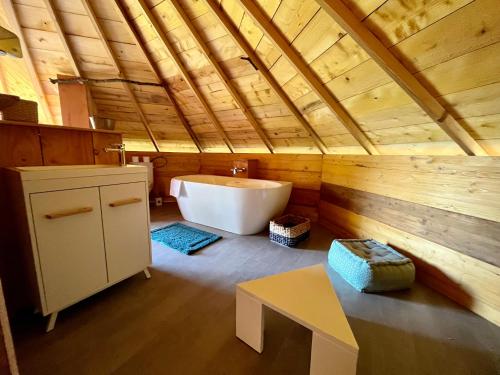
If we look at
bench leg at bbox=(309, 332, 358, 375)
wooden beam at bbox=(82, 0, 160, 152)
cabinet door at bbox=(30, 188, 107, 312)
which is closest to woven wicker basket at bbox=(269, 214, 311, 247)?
bench leg at bbox=(309, 332, 358, 375)

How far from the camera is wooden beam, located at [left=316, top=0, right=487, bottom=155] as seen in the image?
1204 millimetres

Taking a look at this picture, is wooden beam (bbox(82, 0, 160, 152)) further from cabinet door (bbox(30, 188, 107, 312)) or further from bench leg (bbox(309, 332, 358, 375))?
bench leg (bbox(309, 332, 358, 375))

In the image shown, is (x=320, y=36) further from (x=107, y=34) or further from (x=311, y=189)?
(x=107, y=34)

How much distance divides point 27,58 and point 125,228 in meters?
2.97

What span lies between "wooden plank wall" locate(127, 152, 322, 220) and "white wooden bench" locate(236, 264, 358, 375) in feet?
6.04

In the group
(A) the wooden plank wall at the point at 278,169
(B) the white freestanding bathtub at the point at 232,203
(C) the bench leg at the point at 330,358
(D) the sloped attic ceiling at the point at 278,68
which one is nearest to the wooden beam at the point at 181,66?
(D) the sloped attic ceiling at the point at 278,68

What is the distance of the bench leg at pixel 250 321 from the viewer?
3.60 feet

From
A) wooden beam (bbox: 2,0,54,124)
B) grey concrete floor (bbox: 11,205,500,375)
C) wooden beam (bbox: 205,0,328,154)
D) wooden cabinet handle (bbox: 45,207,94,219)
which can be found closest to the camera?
grey concrete floor (bbox: 11,205,500,375)

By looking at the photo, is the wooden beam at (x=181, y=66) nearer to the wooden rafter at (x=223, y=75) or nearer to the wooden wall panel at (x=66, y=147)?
the wooden rafter at (x=223, y=75)

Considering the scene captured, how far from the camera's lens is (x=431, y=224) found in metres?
1.66

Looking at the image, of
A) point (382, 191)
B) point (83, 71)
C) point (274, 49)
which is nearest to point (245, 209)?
point (382, 191)

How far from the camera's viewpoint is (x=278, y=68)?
2.07 metres

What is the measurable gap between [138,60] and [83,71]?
2.69ft

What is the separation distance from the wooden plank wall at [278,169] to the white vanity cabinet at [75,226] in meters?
2.17
